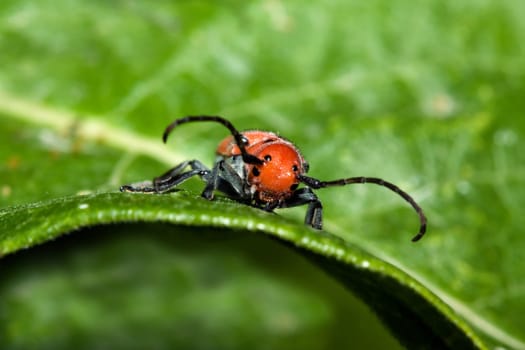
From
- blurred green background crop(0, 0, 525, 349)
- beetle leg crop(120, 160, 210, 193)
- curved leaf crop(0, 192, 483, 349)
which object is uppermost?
blurred green background crop(0, 0, 525, 349)

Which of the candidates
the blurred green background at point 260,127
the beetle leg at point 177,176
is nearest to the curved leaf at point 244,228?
the beetle leg at point 177,176

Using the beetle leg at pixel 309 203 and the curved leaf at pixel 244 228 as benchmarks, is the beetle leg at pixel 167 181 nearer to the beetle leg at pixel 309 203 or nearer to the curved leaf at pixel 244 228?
the beetle leg at pixel 309 203

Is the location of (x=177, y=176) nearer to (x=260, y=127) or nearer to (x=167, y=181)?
(x=167, y=181)

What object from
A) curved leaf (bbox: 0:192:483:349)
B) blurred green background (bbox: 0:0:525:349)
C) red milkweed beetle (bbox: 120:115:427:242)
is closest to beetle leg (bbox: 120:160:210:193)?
red milkweed beetle (bbox: 120:115:427:242)

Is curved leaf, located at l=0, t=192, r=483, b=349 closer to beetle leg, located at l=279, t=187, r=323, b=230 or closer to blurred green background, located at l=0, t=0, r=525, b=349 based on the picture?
beetle leg, located at l=279, t=187, r=323, b=230

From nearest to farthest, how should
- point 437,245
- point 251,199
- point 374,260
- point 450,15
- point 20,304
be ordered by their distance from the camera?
point 374,260, point 251,199, point 437,245, point 20,304, point 450,15

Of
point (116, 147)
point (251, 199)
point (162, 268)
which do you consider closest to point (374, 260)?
point (251, 199)

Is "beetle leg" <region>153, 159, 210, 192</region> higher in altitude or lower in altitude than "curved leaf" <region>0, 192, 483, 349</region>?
higher

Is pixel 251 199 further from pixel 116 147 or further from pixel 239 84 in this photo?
pixel 239 84
